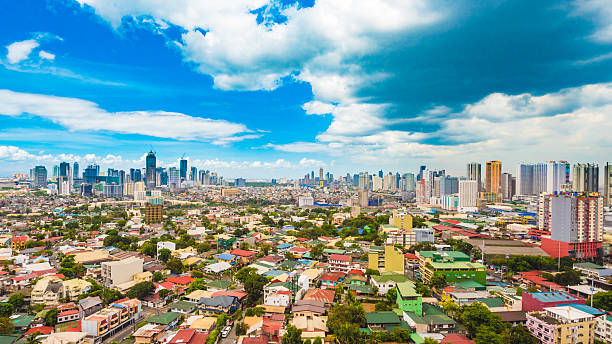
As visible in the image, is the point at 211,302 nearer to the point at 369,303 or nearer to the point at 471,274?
the point at 369,303

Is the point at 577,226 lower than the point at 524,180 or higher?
lower

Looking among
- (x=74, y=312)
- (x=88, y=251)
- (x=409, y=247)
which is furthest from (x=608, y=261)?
(x=88, y=251)

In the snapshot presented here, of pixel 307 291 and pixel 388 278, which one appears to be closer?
pixel 307 291

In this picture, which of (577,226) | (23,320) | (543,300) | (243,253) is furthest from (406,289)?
(577,226)

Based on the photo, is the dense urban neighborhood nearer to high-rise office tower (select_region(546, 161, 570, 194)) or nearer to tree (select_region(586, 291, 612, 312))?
tree (select_region(586, 291, 612, 312))

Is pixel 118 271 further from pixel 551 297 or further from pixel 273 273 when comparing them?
pixel 551 297

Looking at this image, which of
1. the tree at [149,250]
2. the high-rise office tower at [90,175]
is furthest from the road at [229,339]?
the high-rise office tower at [90,175]

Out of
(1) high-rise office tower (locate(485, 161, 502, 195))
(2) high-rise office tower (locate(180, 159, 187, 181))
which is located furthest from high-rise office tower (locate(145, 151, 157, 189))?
(1) high-rise office tower (locate(485, 161, 502, 195))
